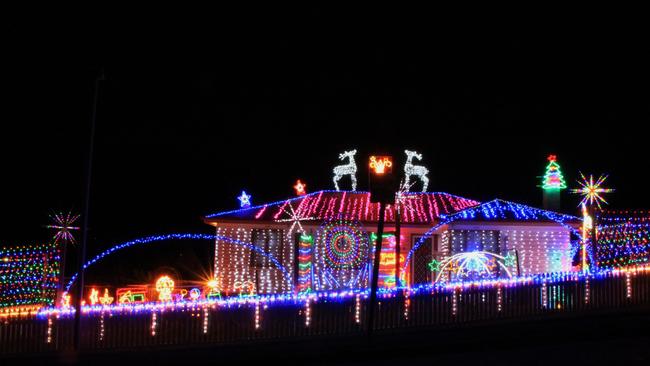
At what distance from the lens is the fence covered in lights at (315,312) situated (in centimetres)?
1259

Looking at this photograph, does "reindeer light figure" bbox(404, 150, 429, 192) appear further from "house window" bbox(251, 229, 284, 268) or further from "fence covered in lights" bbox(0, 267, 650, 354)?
"fence covered in lights" bbox(0, 267, 650, 354)

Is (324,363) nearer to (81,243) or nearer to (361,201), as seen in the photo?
(81,243)

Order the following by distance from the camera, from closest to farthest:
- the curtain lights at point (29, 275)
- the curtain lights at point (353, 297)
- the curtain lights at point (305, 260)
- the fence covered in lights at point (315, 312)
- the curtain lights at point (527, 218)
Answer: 1. the fence covered in lights at point (315, 312)
2. the curtain lights at point (353, 297)
3. the curtain lights at point (29, 275)
4. the curtain lights at point (527, 218)
5. the curtain lights at point (305, 260)

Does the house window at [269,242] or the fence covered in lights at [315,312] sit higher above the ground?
the house window at [269,242]

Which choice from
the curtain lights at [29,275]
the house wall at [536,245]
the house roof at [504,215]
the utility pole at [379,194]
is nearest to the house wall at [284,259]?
the house wall at [536,245]

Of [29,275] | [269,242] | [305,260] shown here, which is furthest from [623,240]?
[29,275]

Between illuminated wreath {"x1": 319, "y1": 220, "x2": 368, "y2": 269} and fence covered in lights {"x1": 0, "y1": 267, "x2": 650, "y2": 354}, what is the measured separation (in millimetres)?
A: 9001

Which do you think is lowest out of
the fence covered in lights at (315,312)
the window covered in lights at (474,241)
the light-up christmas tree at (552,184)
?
the fence covered in lights at (315,312)

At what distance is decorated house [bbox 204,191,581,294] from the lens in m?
21.1

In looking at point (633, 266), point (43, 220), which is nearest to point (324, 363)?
point (633, 266)

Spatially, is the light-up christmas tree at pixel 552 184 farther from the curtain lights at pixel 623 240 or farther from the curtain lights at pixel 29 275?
the curtain lights at pixel 29 275

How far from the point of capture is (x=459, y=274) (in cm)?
2019

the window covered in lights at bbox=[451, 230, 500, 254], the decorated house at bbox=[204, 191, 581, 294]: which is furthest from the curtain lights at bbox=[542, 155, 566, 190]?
the window covered in lights at bbox=[451, 230, 500, 254]

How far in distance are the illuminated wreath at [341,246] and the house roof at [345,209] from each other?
1.58 ft
